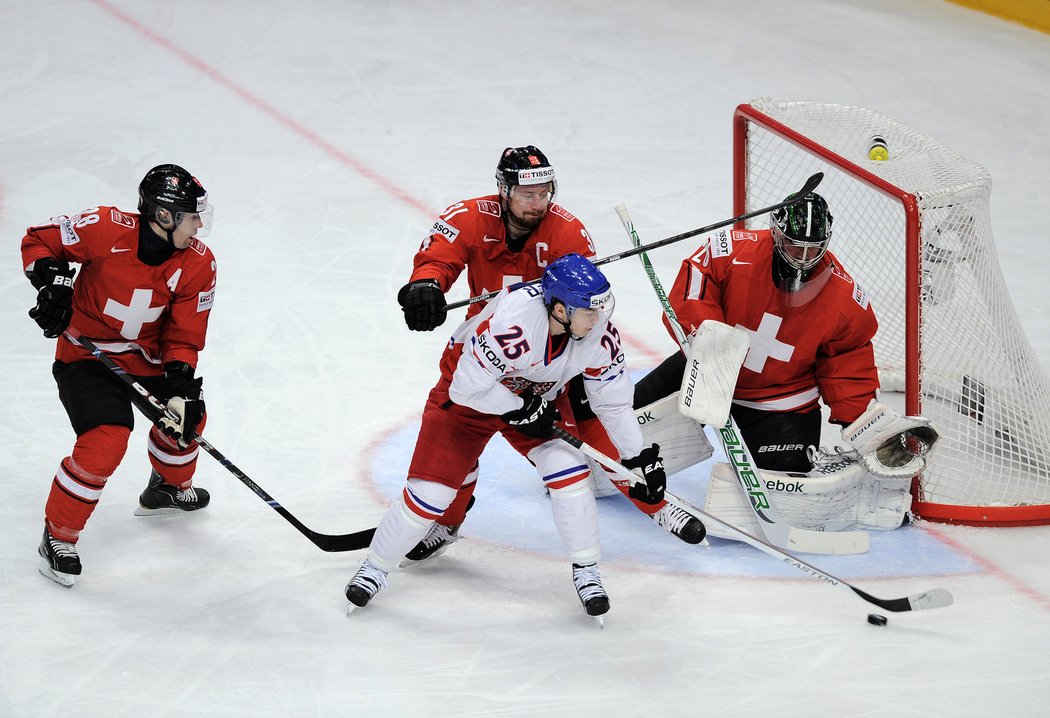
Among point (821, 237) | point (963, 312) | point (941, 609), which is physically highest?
point (821, 237)

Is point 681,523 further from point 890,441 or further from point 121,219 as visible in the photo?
point 121,219

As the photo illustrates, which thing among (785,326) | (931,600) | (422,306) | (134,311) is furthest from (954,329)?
(134,311)

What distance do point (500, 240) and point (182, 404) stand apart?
1.02 m

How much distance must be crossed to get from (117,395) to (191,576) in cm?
55

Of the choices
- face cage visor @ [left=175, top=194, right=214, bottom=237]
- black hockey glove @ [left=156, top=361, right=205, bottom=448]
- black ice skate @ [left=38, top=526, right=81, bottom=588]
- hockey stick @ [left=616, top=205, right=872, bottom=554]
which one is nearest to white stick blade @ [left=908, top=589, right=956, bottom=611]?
hockey stick @ [left=616, top=205, right=872, bottom=554]

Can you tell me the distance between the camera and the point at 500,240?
152 inches

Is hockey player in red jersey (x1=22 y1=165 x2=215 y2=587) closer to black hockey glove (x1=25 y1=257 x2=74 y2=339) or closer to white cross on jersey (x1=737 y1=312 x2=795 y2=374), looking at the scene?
black hockey glove (x1=25 y1=257 x2=74 y2=339)

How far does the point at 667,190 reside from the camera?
6555mm

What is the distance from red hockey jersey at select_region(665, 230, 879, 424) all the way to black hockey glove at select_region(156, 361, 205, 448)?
1463mm

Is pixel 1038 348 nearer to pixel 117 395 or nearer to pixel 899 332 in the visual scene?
pixel 899 332

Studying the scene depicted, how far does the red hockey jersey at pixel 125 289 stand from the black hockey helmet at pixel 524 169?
873 millimetres

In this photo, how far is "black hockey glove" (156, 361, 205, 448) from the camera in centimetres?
363

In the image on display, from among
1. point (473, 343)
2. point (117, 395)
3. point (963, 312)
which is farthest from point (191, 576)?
point (963, 312)

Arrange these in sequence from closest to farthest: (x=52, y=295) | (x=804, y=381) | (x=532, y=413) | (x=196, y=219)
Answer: (x=532, y=413) < (x=52, y=295) < (x=196, y=219) < (x=804, y=381)
